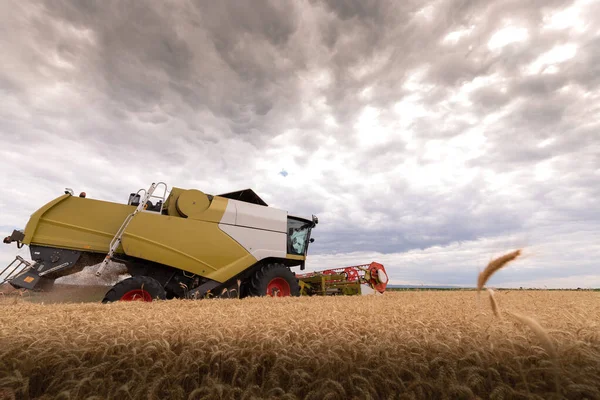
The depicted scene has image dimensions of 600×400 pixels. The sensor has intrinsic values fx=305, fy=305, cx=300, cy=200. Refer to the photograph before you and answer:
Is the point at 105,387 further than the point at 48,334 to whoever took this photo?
No

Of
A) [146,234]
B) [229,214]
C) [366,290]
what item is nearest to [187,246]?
[146,234]

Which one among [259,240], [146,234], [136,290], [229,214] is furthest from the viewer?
Result: [259,240]

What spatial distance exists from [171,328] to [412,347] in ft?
6.26

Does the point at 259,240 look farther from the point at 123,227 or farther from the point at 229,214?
the point at 123,227

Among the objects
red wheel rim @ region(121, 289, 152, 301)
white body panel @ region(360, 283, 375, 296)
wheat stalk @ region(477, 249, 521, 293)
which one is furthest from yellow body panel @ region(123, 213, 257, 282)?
wheat stalk @ region(477, 249, 521, 293)

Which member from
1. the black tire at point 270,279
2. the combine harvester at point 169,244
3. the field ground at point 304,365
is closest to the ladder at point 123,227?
the combine harvester at point 169,244

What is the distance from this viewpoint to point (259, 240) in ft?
29.8

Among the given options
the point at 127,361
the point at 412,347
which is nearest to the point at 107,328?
the point at 127,361

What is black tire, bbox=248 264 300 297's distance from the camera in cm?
856

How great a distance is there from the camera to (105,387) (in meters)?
1.66

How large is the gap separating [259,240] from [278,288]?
1553mm

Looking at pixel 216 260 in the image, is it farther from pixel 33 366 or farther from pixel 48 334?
pixel 33 366

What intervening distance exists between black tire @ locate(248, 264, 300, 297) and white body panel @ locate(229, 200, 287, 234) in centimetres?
121

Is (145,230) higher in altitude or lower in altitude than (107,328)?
higher
